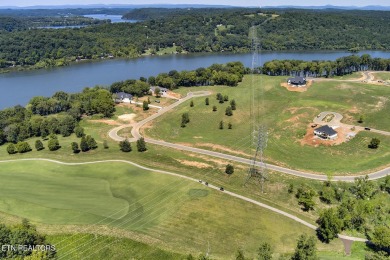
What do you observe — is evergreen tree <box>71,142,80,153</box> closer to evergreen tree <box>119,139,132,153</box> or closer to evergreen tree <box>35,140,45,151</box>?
evergreen tree <box>35,140,45,151</box>

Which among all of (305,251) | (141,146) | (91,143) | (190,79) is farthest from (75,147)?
(190,79)

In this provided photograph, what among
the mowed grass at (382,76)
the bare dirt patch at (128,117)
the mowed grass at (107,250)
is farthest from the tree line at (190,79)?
the mowed grass at (107,250)

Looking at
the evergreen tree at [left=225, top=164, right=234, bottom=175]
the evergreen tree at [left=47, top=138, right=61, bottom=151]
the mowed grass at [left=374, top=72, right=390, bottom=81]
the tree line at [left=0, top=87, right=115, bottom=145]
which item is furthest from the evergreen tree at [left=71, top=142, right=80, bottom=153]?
the mowed grass at [left=374, top=72, right=390, bottom=81]

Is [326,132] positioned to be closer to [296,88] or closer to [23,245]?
[296,88]

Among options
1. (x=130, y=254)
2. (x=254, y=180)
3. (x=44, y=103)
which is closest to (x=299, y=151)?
(x=254, y=180)

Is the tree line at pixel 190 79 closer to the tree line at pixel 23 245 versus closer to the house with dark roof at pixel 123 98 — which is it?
the house with dark roof at pixel 123 98

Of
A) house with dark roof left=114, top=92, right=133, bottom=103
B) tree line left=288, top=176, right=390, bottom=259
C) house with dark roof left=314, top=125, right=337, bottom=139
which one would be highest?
house with dark roof left=114, top=92, right=133, bottom=103
